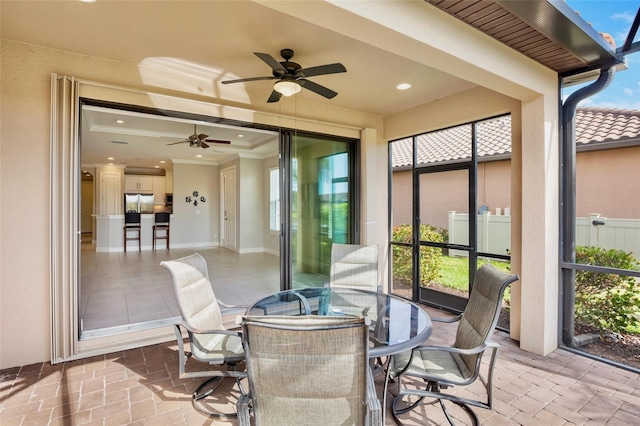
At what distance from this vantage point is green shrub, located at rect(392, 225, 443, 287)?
4.52 meters

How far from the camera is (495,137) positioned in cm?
387

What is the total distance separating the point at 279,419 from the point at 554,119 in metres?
3.60

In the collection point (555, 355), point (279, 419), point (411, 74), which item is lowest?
point (555, 355)

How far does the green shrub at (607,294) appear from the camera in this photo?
9.46 ft

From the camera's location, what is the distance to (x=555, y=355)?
9.98 feet

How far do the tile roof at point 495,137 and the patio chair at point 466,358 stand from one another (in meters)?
A: 2.14

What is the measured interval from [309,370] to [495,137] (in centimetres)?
378

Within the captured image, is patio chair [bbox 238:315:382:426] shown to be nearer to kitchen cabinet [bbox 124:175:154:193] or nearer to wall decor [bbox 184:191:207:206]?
wall decor [bbox 184:191:207:206]

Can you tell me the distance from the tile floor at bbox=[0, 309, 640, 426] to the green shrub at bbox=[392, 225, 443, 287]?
5.47 ft

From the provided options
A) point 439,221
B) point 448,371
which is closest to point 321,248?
point 439,221

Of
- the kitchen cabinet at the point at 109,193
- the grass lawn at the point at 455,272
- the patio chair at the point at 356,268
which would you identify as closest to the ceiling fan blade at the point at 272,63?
the patio chair at the point at 356,268

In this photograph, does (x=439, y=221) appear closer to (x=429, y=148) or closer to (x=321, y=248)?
(x=429, y=148)

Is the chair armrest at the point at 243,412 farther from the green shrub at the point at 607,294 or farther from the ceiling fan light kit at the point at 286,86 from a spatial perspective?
the green shrub at the point at 607,294

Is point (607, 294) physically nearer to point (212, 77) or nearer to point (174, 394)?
point (174, 394)
